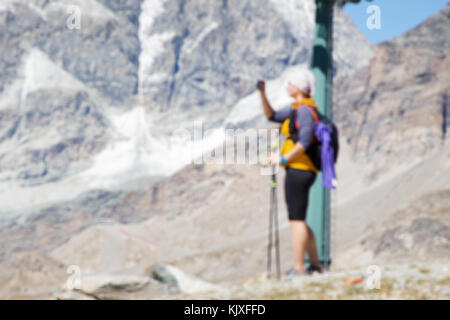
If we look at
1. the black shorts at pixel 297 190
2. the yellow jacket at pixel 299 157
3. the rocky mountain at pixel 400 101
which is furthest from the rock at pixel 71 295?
the rocky mountain at pixel 400 101

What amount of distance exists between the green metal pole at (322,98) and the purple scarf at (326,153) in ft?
5.50

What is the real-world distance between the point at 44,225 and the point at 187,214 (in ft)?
125

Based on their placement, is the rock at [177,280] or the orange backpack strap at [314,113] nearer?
the orange backpack strap at [314,113]

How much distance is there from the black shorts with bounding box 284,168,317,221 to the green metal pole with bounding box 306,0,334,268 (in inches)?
65.1

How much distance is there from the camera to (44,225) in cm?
12300

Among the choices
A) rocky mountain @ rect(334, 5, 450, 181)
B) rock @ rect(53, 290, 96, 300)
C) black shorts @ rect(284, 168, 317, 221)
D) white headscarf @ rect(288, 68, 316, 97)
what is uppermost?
rocky mountain @ rect(334, 5, 450, 181)

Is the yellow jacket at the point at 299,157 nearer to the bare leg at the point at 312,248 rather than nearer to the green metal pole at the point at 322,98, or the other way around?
the bare leg at the point at 312,248

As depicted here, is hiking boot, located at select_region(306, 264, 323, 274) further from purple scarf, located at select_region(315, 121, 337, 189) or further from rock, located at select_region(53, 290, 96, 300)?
rock, located at select_region(53, 290, 96, 300)

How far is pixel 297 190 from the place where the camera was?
14.3 ft

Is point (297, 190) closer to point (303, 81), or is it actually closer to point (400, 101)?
point (303, 81)

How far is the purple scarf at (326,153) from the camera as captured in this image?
4223 mm

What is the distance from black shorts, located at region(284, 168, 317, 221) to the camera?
4320mm

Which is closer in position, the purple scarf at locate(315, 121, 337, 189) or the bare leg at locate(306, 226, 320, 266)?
the purple scarf at locate(315, 121, 337, 189)

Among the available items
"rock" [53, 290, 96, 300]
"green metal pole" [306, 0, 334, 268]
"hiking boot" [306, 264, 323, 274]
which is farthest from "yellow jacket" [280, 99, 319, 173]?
"rock" [53, 290, 96, 300]
